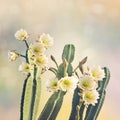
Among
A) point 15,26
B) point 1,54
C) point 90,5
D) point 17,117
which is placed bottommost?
point 17,117

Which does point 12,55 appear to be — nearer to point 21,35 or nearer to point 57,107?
point 21,35

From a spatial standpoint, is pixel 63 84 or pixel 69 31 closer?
pixel 63 84

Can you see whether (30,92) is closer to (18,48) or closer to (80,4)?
(18,48)

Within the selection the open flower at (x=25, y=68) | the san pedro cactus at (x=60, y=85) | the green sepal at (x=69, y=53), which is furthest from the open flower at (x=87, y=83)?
the open flower at (x=25, y=68)

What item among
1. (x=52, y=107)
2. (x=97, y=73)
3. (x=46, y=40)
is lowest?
(x=52, y=107)

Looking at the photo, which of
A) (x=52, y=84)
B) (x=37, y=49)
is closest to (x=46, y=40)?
(x=37, y=49)

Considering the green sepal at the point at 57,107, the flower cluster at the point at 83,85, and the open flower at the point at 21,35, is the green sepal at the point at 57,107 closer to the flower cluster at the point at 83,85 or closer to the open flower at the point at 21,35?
the flower cluster at the point at 83,85

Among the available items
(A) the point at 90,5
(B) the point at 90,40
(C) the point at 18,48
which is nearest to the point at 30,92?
(C) the point at 18,48
